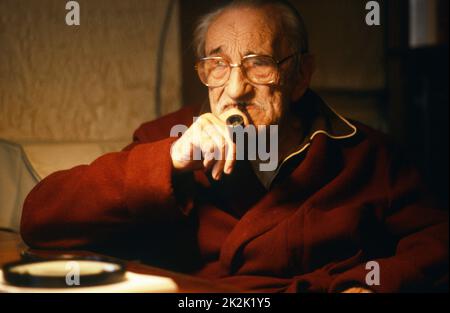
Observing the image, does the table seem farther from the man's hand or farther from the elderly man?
the man's hand

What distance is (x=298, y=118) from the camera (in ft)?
4.47

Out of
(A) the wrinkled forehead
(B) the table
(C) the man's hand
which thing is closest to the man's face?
(A) the wrinkled forehead

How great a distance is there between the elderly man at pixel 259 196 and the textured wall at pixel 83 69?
18 centimetres

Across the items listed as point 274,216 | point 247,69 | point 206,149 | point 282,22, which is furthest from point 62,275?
point 282,22

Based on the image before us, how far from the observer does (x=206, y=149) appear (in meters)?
1.05

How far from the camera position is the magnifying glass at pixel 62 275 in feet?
2.33

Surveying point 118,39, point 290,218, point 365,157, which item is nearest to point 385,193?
point 365,157

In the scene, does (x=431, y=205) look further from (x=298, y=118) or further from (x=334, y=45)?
Result: (x=334, y=45)

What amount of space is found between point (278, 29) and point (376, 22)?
0.63 m

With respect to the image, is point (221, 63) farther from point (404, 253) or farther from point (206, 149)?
point (404, 253)

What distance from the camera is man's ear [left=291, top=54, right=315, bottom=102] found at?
4.55 feet

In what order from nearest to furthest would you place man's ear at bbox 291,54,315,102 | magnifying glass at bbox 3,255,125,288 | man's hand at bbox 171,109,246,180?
magnifying glass at bbox 3,255,125,288
man's hand at bbox 171,109,246,180
man's ear at bbox 291,54,315,102

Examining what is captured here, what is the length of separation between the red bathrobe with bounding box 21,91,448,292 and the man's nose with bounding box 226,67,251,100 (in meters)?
0.14

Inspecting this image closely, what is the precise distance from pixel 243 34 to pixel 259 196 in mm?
311
